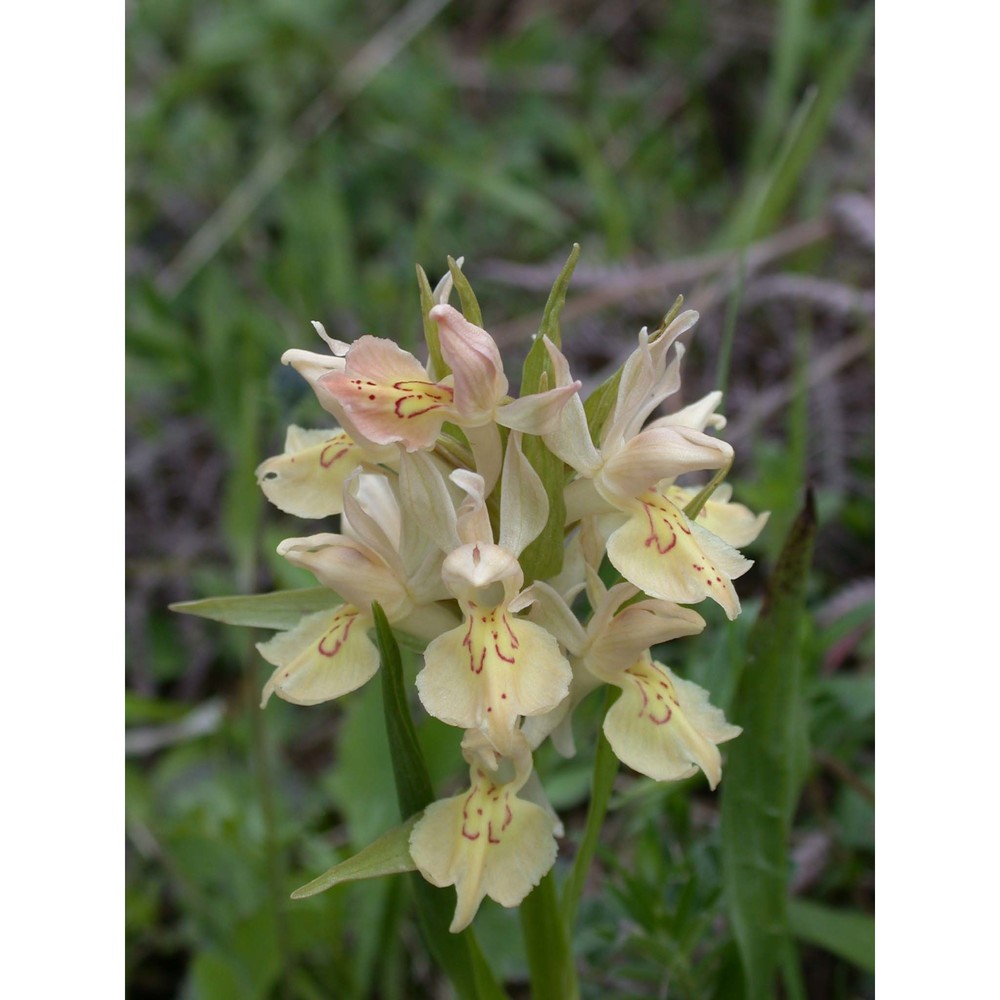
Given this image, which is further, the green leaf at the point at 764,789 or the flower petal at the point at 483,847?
the green leaf at the point at 764,789

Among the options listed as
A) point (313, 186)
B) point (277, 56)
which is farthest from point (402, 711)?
point (277, 56)

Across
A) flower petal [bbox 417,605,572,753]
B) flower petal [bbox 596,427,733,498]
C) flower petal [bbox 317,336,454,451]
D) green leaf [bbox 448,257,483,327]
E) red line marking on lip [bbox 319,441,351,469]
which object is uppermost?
green leaf [bbox 448,257,483,327]

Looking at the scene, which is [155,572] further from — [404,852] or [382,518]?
[404,852]

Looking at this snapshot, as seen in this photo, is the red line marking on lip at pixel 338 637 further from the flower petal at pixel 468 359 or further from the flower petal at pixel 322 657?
the flower petal at pixel 468 359

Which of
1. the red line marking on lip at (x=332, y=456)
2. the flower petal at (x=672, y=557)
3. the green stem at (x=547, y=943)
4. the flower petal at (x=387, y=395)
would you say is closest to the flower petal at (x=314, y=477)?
the red line marking on lip at (x=332, y=456)

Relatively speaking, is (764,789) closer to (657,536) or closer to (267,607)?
(657,536)

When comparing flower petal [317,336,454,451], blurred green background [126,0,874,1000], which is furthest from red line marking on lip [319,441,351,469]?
blurred green background [126,0,874,1000]

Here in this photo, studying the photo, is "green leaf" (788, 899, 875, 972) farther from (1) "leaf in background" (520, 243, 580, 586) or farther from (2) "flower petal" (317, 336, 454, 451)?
(2) "flower petal" (317, 336, 454, 451)
